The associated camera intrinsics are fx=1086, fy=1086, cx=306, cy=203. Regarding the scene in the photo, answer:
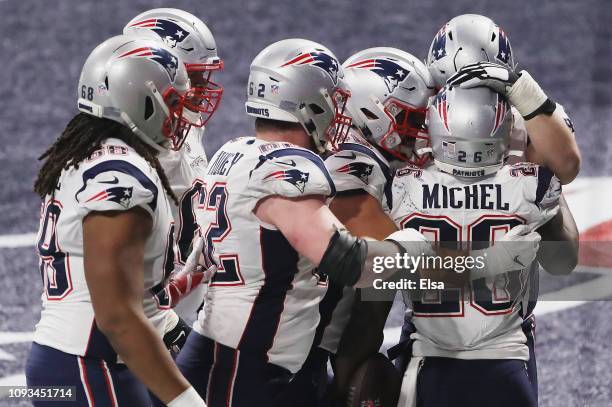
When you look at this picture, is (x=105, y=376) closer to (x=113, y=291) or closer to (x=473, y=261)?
(x=113, y=291)

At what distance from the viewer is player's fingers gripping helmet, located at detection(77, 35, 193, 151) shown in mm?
3682

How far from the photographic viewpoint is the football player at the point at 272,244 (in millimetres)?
3607

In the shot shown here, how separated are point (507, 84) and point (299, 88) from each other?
775 mm

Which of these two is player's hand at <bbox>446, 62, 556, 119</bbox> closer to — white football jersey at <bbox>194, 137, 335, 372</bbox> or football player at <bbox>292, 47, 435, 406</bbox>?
football player at <bbox>292, 47, 435, 406</bbox>

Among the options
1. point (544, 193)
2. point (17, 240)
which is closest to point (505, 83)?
point (544, 193)

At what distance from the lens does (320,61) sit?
4.07 metres

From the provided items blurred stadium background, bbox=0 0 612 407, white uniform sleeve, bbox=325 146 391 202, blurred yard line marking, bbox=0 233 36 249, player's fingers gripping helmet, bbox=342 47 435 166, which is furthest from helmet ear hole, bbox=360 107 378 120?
blurred yard line marking, bbox=0 233 36 249

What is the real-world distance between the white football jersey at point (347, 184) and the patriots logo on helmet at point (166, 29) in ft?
4.77

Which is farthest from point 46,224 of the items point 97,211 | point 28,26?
point 28,26

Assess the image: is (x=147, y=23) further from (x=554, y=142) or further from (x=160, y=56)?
(x=554, y=142)

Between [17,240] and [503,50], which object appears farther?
[17,240]

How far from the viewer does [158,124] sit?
3.78 meters

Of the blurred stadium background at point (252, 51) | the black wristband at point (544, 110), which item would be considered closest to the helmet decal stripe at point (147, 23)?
the black wristband at point (544, 110)

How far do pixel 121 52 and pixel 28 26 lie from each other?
6.98m
